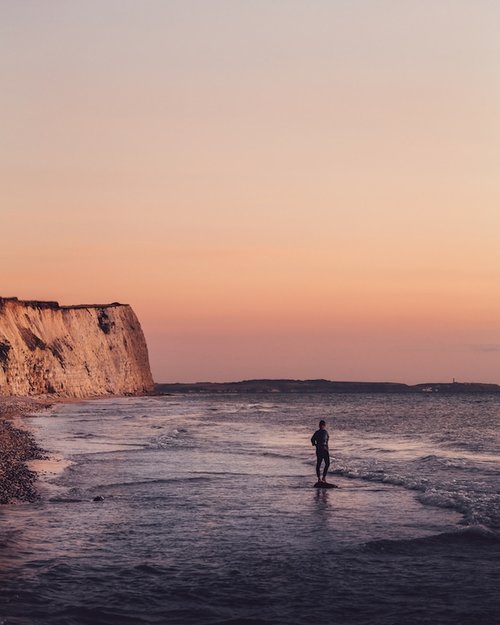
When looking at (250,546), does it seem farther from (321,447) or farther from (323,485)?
(321,447)

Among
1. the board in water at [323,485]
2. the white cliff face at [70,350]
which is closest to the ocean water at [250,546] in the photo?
the board in water at [323,485]

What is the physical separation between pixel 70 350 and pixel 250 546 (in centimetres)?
10043

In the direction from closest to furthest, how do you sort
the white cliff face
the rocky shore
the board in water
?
1. the rocky shore
2. the board in water
3. the white cliff face

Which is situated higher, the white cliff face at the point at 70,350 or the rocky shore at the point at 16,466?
the white cliff face at the point at 70,350

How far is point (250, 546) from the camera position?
487 inches

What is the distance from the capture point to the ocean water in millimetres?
9023

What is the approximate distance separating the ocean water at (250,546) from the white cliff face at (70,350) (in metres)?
67.1

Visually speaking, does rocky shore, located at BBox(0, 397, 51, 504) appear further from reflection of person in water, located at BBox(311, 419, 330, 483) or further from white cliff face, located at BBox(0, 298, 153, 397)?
white cliff face, located at BBox(0, 298, 153, 397)

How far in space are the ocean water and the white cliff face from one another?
6707 cm

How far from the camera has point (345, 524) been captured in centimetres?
1454

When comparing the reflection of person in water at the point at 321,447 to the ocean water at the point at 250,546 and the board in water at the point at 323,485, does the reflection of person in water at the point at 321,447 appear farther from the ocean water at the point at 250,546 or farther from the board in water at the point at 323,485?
the ocean water at the point at 250,546

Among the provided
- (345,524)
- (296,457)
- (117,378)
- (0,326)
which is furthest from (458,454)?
(117,378)

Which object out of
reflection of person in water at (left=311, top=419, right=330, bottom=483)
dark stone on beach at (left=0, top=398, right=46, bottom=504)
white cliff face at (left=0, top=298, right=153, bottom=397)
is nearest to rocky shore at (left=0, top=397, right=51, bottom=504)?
dark stone on beach at (left=0, top=398, right=46, bottom=504)

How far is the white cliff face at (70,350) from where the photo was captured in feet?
297
